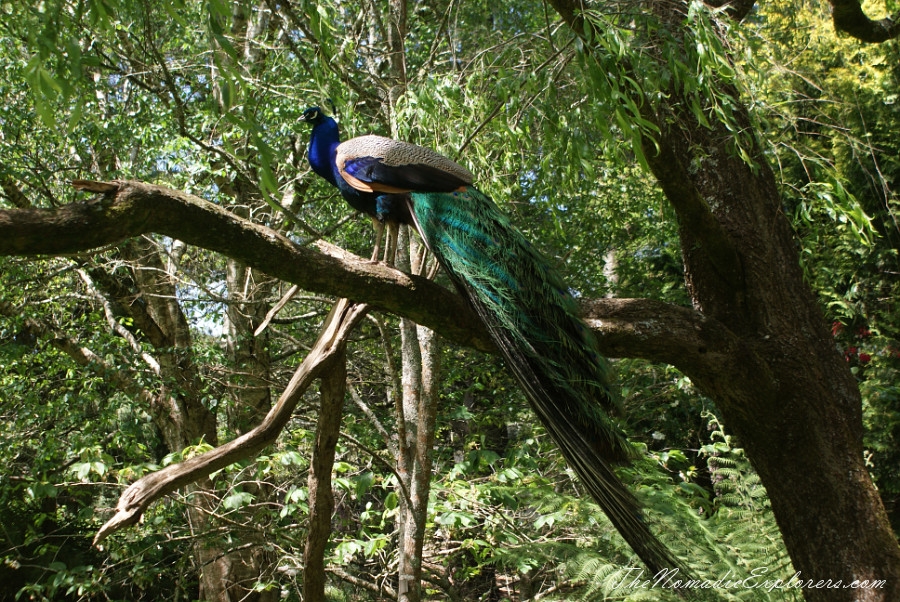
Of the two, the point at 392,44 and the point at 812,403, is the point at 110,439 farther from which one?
the point at 812,403

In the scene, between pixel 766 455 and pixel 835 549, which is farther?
pixel 766 455

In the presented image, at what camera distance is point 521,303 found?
2.46m

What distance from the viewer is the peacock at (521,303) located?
84.9 inches

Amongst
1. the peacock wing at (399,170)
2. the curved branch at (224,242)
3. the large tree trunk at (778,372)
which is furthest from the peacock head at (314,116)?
the large tree trunk at (778,372)

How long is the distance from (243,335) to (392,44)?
231 centimetres

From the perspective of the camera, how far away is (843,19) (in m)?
3.52

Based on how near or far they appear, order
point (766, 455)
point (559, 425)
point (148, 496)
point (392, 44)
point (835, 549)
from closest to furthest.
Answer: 1. point (148, 496)
2. point (559, 425)
3. point (835, 549)
4. point (766, 455)
5. point (392, 44)

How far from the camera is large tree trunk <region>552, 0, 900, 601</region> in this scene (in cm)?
242

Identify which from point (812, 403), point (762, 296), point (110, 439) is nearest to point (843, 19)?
point (762, 296)

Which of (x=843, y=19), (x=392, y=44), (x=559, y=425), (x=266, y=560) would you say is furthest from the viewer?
(x=266, y=560)

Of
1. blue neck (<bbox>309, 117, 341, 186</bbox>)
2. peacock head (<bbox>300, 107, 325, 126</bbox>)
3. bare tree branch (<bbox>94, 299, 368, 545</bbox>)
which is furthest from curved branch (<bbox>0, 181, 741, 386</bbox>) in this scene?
peacock head (<bbox>300, 107, 325, 126</bbox>)

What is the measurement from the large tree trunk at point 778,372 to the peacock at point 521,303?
0.48 m

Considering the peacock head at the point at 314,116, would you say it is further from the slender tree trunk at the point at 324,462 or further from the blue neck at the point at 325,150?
the slender tree trunk at the point at 324,462

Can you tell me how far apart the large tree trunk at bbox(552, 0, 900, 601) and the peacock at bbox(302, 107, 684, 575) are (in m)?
0.48
